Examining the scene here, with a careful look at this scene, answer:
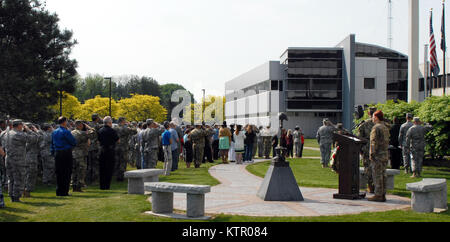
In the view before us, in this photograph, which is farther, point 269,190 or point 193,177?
point 193,177

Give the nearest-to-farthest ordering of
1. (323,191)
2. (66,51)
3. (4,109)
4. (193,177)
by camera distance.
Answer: (323,191)
(193,177)
(4,109)
(66,51)

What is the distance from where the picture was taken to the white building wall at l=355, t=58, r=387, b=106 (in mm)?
58375

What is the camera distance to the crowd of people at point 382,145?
9727 millimetres

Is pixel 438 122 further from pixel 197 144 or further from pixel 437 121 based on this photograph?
pixel 197 144

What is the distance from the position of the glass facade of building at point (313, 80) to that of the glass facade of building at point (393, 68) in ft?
23.9

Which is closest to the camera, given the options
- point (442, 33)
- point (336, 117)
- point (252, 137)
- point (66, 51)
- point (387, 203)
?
point (387, 203)

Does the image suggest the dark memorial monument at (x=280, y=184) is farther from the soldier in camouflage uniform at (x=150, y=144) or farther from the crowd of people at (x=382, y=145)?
the soldier in camouflage uniform at (x=150, y=144)

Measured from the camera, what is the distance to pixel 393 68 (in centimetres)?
6272

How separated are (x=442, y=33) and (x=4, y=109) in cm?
2674

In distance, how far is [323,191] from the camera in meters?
11.6

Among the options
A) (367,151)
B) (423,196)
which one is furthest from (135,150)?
(423,196)

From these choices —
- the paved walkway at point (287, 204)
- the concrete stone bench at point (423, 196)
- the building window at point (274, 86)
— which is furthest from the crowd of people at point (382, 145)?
the building window at point (274, 86)

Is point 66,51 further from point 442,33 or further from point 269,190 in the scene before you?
point 442,33
